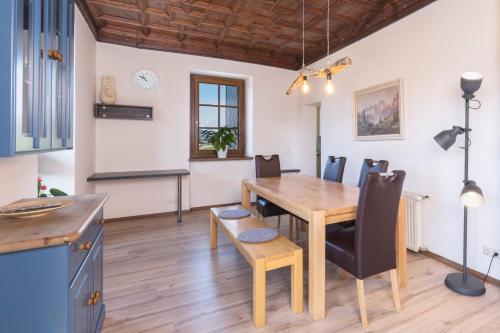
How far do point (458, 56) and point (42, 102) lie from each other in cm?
331

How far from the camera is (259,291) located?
162cm

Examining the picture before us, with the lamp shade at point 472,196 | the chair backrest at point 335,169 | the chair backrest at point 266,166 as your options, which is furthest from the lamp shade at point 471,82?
the chair backrest at point 266,166

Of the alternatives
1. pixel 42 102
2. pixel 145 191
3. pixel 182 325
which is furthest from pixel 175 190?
pixel 42 102

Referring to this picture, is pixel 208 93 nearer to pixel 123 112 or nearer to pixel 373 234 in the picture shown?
pixel 123 112

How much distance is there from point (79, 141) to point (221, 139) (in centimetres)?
218

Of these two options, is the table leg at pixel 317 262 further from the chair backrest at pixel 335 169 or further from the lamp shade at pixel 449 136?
the chair backrest at pixel 335 169

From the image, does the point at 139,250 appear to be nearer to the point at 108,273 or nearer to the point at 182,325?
the point at 108,273

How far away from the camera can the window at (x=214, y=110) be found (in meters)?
4.43

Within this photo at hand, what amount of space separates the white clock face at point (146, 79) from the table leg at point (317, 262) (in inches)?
135

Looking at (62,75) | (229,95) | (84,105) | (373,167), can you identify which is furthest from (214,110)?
(62,75)

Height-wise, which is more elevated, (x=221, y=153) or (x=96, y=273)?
(x=221, y=153)

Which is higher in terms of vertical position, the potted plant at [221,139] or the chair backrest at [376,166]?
the potted plant at [221,139]

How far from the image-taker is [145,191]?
13.0 feet

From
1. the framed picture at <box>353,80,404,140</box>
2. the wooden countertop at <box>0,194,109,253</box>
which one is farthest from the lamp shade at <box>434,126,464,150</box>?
the wooden countertop at <box>0,194,109,253</box>
